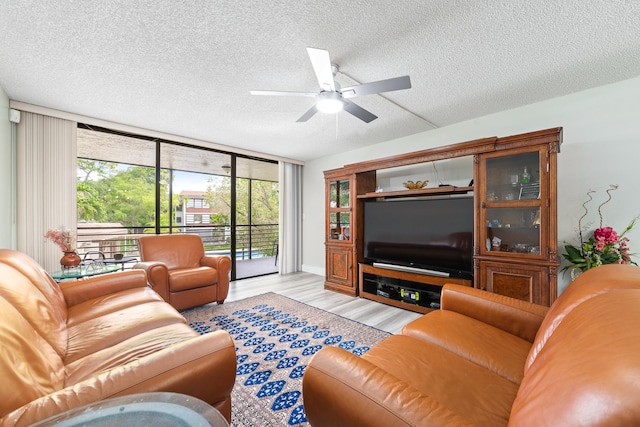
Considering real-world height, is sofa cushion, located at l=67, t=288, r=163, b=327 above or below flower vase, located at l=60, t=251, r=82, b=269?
below

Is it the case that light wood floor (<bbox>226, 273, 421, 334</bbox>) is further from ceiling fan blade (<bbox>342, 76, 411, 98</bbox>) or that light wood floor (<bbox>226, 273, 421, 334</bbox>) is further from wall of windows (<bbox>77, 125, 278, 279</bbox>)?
ceiling fan blade (<bbox>342, 76, 411, 98</bbox>)

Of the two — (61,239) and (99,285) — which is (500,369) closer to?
(99,285)

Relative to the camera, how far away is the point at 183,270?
309 centimetres

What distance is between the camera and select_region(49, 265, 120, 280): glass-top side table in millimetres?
2408

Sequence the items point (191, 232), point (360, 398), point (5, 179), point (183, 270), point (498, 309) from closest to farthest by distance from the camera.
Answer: point (360, 398) → point (498, 309) → point (5, 179) → point (183, 270) → point (191, 232)

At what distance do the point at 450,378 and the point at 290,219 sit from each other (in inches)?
167

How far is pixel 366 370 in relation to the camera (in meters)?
0.87

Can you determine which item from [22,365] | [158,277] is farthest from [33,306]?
[158,277]

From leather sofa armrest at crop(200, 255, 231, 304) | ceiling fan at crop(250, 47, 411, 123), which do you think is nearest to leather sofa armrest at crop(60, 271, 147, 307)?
leather sofa armrest at crop(200, 255, 231, 304)

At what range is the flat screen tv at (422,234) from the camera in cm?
282

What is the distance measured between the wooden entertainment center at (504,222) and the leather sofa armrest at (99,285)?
8.66 ft

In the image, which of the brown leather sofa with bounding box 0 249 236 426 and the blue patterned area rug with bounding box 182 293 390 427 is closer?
the brown leather sofa with bounding box 0 249 236 426

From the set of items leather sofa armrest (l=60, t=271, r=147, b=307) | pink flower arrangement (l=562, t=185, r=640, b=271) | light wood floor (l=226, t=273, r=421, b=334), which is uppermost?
pink flower arrangement (l=562, t=185, r=640, b=271)

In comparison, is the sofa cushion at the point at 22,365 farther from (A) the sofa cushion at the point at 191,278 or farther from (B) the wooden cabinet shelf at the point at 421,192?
(B) the wooden cabinet shelf at the point at 421,192
